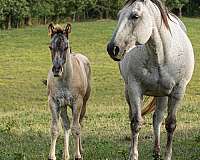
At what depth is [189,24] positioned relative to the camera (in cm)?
4797

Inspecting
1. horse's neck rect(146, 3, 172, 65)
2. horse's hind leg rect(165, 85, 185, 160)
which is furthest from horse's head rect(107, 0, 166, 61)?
horse's hind leg rect(165, 85, 185, 160)

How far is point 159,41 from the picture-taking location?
6.44 metres

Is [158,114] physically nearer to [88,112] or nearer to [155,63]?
[155,63]

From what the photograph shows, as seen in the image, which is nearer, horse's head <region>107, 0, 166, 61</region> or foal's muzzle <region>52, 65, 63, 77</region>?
horse's head <region>107, 0, 166, 61</region>

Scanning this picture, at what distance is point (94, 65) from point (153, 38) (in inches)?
887

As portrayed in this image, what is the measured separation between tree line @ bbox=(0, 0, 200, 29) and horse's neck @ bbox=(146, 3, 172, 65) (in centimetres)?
4326

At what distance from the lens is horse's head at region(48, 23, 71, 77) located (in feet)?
24.4

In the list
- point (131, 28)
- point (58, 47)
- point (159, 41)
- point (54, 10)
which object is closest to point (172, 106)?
point (159, 41)

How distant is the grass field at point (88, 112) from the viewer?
8.41 m

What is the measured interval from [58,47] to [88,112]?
21.6 feet

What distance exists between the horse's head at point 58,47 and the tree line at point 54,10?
41862 mm

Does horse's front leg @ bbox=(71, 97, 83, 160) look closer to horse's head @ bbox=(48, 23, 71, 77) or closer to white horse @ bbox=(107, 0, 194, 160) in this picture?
horse's head @ bbox=(48, 23, 71, 77)

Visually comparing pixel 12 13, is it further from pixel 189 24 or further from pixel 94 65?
pixel 94 65

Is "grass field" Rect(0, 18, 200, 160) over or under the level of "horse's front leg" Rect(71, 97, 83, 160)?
under
